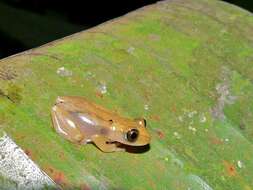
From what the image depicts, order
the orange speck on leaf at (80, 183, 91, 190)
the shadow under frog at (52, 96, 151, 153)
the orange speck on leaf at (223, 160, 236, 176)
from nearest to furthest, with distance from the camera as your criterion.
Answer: the orange speck on leaf at (80, 183, 91, 190) < the shadow under frog at (52, 96, 151, 153) < the orange speck on leaf at (223, 160, 236, 176)

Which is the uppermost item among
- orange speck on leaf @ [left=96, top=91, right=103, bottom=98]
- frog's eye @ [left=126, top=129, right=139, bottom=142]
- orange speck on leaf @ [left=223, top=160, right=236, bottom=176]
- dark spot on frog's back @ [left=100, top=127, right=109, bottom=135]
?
orange speck on leaf @ [left=96, top=91, right=103, bottom=98]

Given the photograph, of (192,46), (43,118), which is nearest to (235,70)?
(192,46)

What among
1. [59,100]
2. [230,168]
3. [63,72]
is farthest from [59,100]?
[230,168]

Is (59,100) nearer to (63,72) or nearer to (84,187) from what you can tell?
(63,72)

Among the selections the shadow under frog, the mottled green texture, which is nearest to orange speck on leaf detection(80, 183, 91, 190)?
the mottled green texture

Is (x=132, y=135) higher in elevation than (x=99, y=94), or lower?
lower

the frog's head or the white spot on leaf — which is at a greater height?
the white spot on leaf

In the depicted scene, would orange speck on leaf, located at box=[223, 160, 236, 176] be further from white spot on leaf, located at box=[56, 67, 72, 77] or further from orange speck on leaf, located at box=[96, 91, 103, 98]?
white spot on leaf, located at box=[56, 67, 72, 77]

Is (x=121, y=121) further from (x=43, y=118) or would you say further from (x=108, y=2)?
(x=108, y=2)
